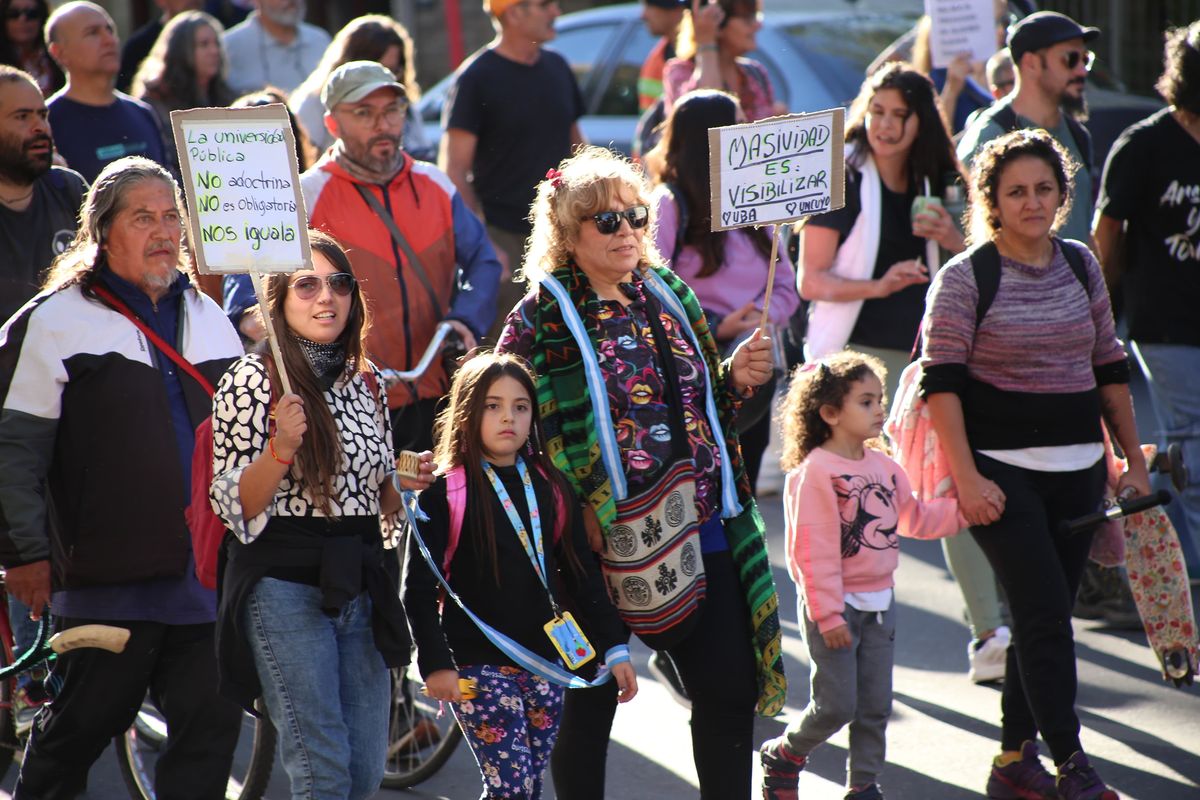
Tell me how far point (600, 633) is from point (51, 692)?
65.4 inches

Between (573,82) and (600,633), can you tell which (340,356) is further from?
(573,82)

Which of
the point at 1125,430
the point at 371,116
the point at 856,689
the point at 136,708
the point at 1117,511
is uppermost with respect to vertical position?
the point at 371,116

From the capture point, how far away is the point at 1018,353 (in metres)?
4.95

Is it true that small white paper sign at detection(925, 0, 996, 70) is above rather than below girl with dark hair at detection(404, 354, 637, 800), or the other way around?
above

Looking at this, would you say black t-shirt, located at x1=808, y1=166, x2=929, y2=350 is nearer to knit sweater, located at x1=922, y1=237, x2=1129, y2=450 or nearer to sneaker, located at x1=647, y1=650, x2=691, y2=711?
knit sweater, located at x1=922, y1=237, x2=1129, y2=450

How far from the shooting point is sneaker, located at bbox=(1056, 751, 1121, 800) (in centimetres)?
477

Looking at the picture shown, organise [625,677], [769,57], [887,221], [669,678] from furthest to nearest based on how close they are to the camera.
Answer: [769,57] → [887,221] → [669,678] → [625,677]

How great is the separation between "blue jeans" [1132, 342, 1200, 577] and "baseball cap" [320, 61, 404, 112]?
3240 mm

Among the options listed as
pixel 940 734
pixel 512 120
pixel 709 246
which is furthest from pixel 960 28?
pixel 940 734

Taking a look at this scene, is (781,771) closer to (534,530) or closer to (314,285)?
(534,530)

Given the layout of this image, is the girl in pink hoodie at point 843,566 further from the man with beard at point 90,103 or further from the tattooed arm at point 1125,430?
the man with beard at point 90,103

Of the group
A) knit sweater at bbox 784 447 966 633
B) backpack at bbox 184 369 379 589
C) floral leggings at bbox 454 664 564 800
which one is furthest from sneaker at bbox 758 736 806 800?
backpack at bbox 184 369 379 589

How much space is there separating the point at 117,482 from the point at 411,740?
157cm

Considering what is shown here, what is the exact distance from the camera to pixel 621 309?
424cm
